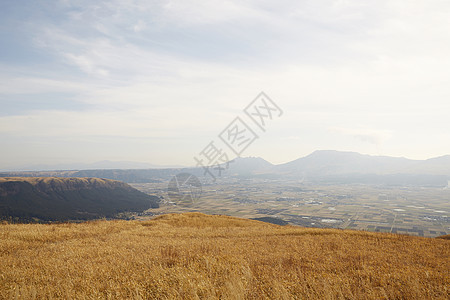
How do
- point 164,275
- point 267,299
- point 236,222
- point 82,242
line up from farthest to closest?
point 236,222 < point 82,242 < point 164,275 < point 267,299

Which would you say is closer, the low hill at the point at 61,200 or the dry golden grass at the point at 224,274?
the dry golden grass at the point at 224,274

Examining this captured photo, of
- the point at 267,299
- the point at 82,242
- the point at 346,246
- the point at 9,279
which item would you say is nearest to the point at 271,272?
the point at 267,299

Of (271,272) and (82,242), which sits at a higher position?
(271,272)

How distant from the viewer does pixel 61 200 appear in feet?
522

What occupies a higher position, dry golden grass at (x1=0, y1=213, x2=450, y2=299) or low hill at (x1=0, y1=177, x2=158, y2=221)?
dry golden grass at (x1=0, y1=213, x2=450, y2=299)

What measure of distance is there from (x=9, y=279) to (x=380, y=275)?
10.5 m

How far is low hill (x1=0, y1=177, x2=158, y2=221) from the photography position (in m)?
118

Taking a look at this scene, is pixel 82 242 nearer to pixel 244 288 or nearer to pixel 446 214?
pixel 244 288

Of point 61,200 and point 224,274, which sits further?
point 61,200

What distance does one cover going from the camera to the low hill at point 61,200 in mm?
118250

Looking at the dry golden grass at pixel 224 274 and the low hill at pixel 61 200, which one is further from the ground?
the dry golden grass at pixel 224 274

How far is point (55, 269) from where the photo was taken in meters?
7.40

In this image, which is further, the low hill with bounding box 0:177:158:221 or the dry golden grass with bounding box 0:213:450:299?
the low hill with bounding box 0:177:158:221

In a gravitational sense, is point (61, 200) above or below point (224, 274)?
below
